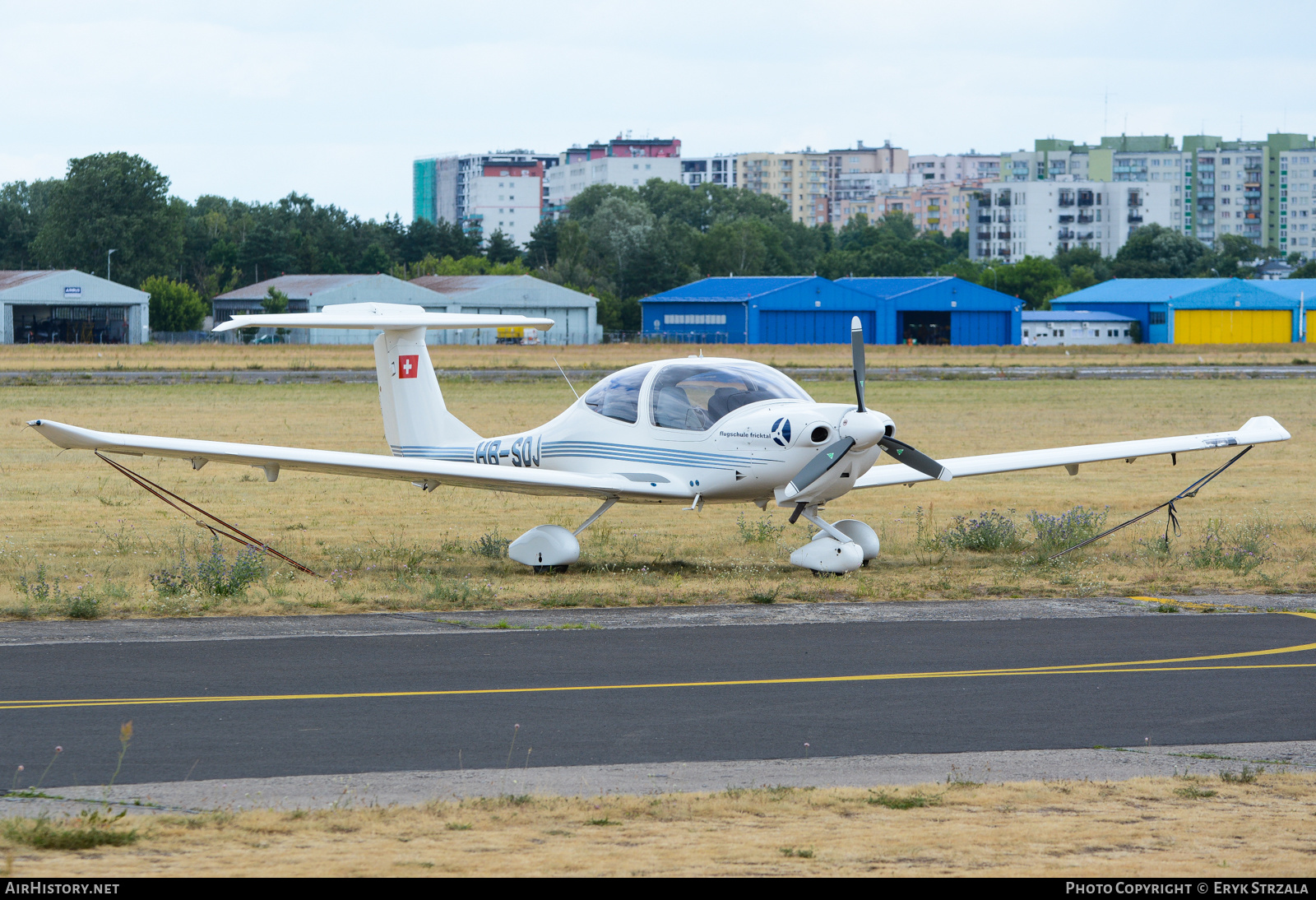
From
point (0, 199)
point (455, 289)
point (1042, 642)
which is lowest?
point (1042, 642)

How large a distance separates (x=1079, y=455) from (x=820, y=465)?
4.39 m

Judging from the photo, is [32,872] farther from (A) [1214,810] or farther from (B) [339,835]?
(A) [1214,810]

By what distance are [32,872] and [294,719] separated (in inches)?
139

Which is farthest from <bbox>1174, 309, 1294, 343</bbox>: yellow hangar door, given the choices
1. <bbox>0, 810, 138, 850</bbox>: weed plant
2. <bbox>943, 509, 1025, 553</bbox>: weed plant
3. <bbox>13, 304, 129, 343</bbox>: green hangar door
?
<bbox>0, 810, 138, 850</bbox>: weed plant

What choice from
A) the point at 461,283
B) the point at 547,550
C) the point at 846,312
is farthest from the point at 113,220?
the point at 547,550

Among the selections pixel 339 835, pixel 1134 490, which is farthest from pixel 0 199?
pixel 339 835

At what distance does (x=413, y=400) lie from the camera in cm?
1792

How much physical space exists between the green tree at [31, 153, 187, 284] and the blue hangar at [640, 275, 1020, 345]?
51747 mm

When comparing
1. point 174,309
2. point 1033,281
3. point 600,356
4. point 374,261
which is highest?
point 374,261

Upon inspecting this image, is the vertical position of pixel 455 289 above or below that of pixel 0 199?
below

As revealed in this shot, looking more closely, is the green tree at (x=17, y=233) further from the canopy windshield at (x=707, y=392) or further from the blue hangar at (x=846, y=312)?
the canopy windshield at (x=707, y=392)

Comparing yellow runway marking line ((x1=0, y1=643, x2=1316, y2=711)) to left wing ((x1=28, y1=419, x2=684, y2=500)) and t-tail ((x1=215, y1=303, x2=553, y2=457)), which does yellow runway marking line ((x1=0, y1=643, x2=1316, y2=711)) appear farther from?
t-tail ((x1=215, y1=303, x2=553, y2=457))

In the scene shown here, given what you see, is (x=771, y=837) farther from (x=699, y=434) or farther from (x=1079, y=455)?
(x=1079, y=455)

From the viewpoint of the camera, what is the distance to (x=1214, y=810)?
7.21 meters
